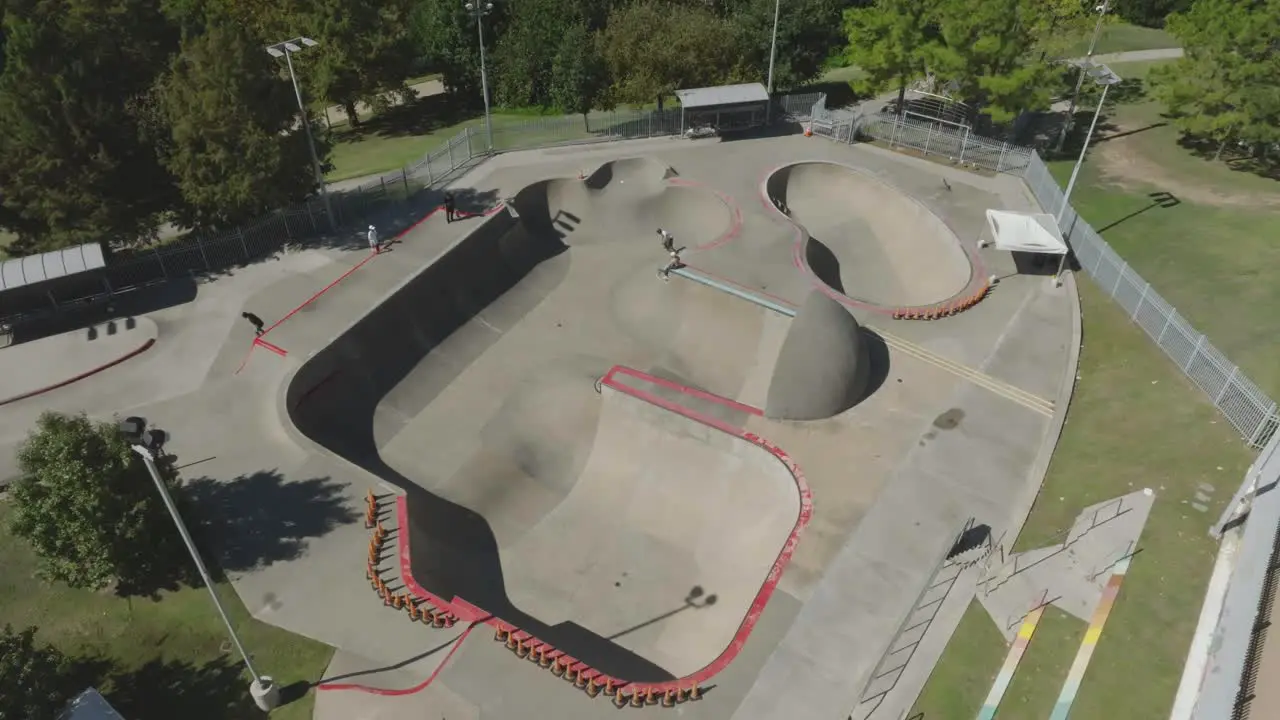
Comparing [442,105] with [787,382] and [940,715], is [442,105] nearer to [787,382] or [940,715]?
[787,382]

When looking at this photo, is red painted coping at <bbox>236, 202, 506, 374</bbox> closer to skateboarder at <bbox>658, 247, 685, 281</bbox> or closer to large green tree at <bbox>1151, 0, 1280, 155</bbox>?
skateboarder at <bbox>658, 247, 685, 281</bbox>

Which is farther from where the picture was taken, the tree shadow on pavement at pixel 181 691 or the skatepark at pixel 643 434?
the skatepark at pixel 643 434

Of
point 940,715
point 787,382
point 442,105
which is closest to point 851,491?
point 787,382

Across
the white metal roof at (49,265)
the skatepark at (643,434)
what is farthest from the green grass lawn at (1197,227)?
the white metal roof at (49,265)

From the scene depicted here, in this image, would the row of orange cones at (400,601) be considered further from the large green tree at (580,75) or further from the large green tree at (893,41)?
the large green tree at (893,41)

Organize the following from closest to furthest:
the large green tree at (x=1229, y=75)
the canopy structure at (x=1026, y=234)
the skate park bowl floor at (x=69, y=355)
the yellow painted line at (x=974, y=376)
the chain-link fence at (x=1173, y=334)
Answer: the chain-link fence at (x=1173, y=334) → the yellow painted line at (x=974, y=376) → the skate park bowl floor at (x=69, y=355) → the canopy structure at (x=1026, y=234) → the large green tree at (x=1229, y=75)

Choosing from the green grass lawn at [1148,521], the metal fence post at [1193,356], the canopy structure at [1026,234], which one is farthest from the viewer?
the canopy structure at [1026,234]

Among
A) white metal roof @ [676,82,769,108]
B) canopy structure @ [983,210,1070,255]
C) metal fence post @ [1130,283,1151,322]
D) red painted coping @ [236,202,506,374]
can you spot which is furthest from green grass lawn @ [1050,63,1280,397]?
red painted coping @ [236,202,506,374]
